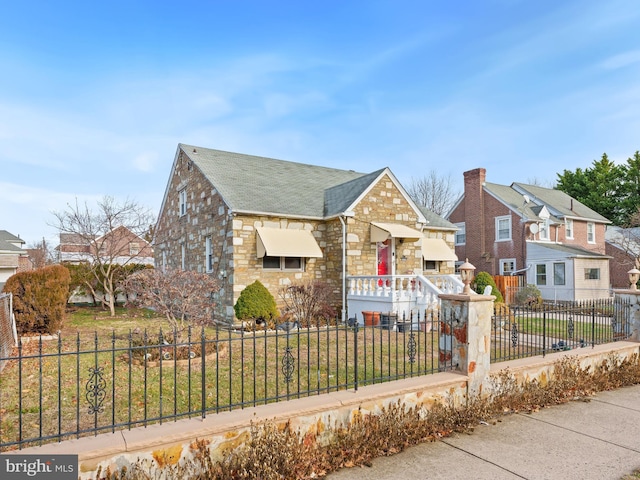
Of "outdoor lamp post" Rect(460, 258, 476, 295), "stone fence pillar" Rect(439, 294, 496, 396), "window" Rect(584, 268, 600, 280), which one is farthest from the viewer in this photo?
"window" Rect(584, 268, 600, 280)

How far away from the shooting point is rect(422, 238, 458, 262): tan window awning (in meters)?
20.0

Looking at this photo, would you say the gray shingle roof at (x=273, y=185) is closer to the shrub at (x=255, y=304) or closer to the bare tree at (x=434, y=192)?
the shrub at (x=255, y=304)

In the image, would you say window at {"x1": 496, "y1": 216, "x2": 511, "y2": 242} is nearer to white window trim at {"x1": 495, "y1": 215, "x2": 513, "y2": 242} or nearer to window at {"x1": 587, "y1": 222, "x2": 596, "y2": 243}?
white window trim at {"x1": 495, "y1": 215, "x2": 513, "y2": 242}

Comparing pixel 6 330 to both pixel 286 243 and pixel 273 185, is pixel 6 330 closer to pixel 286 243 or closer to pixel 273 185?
pixel 286 243

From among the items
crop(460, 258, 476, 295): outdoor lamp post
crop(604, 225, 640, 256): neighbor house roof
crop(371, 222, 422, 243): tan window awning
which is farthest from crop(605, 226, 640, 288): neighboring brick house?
crop(460, 258, 476, 295): outdoor lamp post

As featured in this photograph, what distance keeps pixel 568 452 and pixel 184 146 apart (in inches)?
746

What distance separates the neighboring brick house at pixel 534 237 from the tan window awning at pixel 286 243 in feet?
57.7

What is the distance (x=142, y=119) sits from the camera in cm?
1376

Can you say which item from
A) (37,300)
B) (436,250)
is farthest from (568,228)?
(37,300)

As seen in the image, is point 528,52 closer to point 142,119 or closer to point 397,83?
point 397,83

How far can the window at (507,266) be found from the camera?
28258 millimetres

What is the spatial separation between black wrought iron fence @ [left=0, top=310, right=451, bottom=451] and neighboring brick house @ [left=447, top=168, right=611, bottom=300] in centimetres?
2057

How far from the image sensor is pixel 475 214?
99.6ft

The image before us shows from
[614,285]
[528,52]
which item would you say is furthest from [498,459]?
[614,285]
